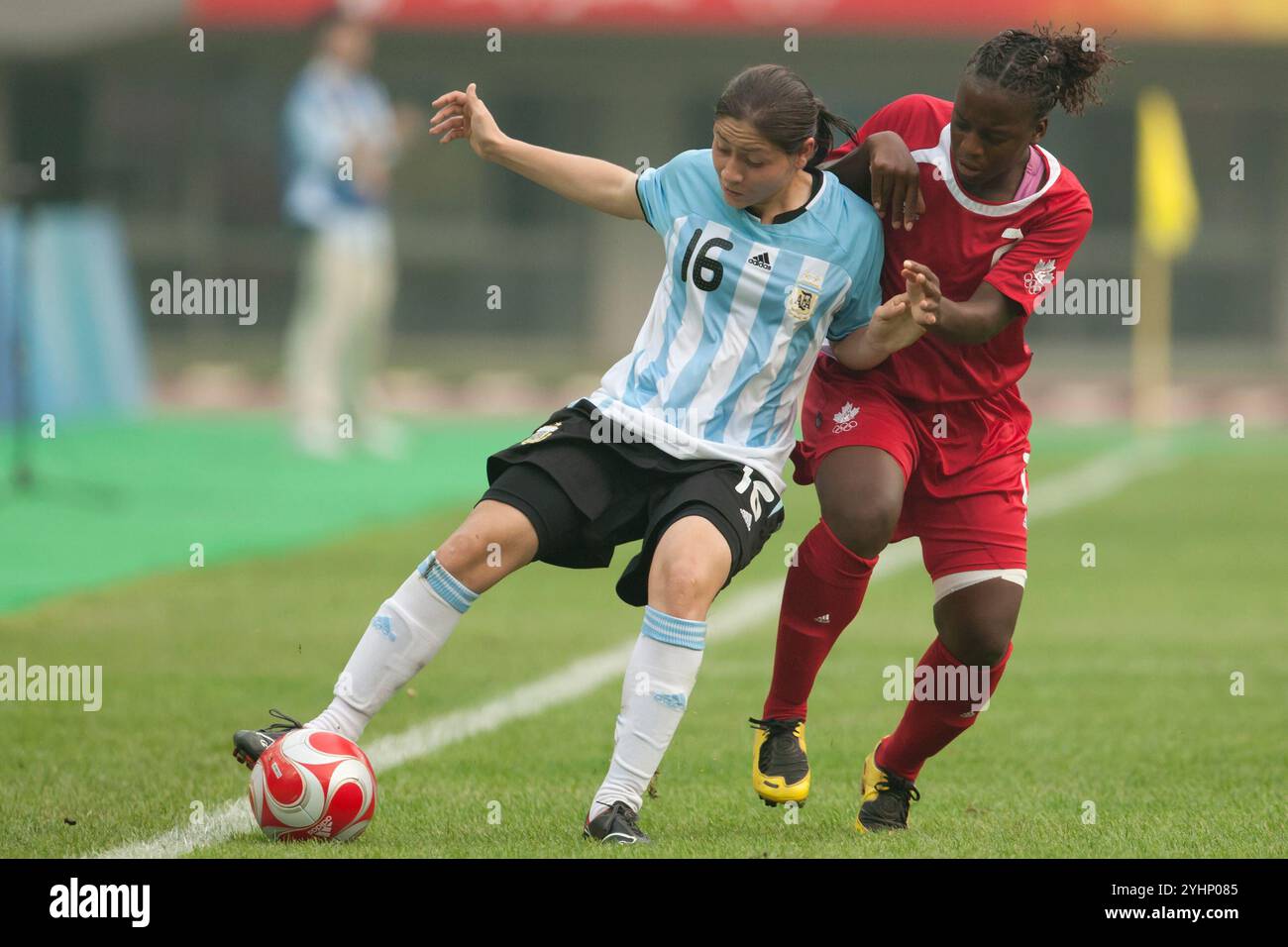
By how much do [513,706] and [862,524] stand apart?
2184 millimetres

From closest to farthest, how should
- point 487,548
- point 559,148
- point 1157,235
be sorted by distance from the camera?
point 487,548 → point 1157,235 → point 559,148

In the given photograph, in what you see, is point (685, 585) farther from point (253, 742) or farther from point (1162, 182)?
point (1162, 182)

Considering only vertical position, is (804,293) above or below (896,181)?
below

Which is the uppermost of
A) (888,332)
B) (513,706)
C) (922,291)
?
(922,291)

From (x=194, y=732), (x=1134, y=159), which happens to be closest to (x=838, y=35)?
(x=1134, y=159)

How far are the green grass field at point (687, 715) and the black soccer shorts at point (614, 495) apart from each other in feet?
2.28

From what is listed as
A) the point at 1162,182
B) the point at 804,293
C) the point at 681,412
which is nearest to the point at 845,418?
the point at 804,293

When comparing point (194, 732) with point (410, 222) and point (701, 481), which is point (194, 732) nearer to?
point (701, 481)

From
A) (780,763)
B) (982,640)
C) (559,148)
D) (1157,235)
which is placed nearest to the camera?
(982,640)

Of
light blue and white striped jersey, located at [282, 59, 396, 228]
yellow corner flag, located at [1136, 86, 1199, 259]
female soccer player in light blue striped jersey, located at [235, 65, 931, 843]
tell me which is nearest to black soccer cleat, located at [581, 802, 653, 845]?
female soccer player in light blue striped jersey, located at [235, 65, 931, 843]

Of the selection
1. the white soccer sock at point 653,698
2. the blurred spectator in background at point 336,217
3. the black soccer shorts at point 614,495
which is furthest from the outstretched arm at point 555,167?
the blurred spectator in background at point 336,217

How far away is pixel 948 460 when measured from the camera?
532 centimetres

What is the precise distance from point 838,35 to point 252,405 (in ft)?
27.1

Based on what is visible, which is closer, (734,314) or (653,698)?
(653,698)
